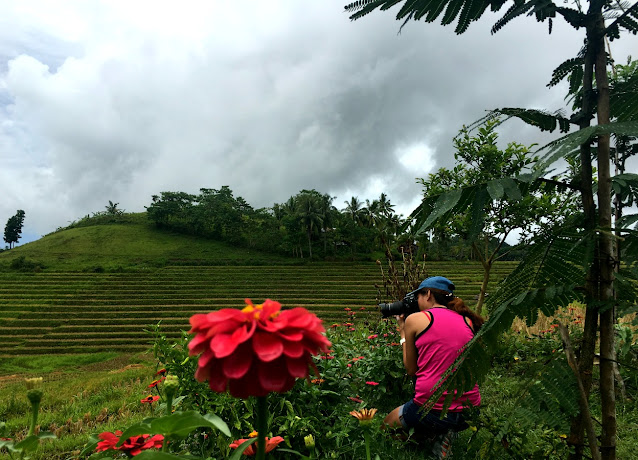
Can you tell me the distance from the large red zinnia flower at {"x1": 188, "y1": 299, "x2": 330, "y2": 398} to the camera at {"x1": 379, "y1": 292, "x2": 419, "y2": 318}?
1847mm

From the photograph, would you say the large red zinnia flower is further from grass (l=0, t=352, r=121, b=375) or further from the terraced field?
grass (l=0, t=352, r=121, b=375)

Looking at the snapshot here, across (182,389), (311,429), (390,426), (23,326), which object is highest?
(182,389)

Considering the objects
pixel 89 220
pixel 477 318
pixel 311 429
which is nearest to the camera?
pixel 311 429

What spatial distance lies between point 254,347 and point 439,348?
1.74 meters

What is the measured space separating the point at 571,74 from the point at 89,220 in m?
67.4

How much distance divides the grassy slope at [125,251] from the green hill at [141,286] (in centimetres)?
11

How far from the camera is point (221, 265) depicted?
3606cm

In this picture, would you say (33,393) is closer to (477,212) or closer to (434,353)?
(477,212)

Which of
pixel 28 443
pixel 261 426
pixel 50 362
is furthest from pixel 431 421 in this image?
pixel 50 362

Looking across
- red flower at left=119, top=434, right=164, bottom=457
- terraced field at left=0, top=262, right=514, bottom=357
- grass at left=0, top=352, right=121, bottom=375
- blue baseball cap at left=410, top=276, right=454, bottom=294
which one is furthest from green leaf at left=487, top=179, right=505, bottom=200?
grass at left=0, top=352, right=121, bottom=375

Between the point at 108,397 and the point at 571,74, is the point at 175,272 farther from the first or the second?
the point at 571,74

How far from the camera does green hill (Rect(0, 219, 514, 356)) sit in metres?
19.4

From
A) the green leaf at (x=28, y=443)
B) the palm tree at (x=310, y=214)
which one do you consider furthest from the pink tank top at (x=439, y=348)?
the palm tree at (x=310, y=214)

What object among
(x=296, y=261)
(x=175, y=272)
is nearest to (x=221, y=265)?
(x=175, y=272)
